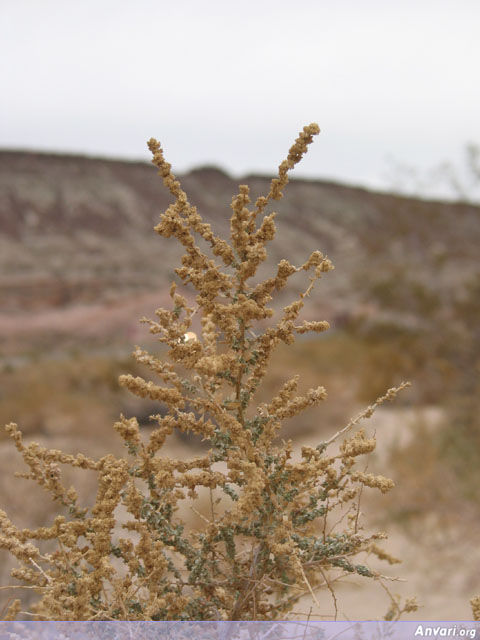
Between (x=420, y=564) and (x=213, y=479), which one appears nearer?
(x=213, y=479)

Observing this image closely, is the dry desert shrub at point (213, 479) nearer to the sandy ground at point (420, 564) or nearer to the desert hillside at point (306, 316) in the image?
the desert hillside at point (306, 316)

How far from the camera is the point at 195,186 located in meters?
41.5

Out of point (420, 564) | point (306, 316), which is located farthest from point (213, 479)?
point (306, 316)

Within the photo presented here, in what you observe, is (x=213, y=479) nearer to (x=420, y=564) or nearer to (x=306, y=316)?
(x=420, y=564)

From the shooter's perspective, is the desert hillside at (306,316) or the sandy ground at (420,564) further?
the desert hillside at (306,316)

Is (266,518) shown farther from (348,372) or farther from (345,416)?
(348,372)

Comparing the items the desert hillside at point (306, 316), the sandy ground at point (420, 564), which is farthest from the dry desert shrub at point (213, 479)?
the sandy ground at point (420, 564)

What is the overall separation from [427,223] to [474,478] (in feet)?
31.1

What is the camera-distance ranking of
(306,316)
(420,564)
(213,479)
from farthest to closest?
(306,316) → (420,564) → (213,479)

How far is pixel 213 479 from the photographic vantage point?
55.2 inches

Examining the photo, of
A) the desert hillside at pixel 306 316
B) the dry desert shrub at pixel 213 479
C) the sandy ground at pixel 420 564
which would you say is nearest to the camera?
the dry desert shrub at pixel 213 479

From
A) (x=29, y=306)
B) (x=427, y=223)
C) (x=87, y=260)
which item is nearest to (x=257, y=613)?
(x=427, y=223)

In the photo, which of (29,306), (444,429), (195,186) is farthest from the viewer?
(195,186)

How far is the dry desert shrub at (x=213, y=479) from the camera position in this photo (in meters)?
1.35
